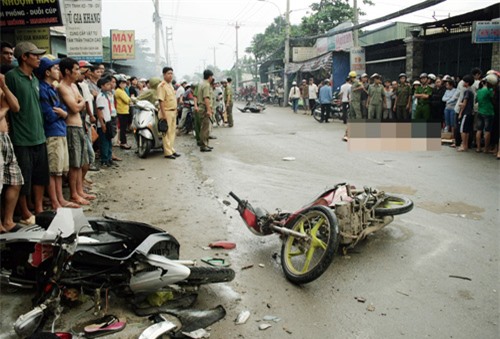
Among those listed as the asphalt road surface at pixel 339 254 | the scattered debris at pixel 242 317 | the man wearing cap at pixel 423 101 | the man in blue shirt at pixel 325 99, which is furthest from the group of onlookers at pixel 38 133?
the man in blue shirt at pixel 325 99

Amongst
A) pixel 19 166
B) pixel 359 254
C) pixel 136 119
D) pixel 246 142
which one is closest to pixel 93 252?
pixel 19 166

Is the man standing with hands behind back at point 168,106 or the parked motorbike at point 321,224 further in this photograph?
the man standing with hands behind back at point 168,106

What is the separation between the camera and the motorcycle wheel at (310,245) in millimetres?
3404

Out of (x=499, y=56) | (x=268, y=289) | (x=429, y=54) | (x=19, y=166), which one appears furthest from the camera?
(x=429, y=54)

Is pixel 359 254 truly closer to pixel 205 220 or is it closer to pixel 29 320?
pixel 205 220

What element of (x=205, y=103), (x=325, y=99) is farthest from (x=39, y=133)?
(x=325, y=99)

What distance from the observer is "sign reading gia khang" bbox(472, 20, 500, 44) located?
37.7 ft

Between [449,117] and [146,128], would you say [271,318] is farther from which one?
[449,117]

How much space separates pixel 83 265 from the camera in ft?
9.98

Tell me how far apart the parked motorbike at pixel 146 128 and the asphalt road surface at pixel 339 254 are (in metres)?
0.38

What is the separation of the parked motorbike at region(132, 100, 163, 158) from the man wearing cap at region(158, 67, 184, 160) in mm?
292

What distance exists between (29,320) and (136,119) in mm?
7240

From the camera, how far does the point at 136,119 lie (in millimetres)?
9570

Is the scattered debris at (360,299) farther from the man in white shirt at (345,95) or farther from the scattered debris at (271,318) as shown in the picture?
the man in white shirt at (345,95)
